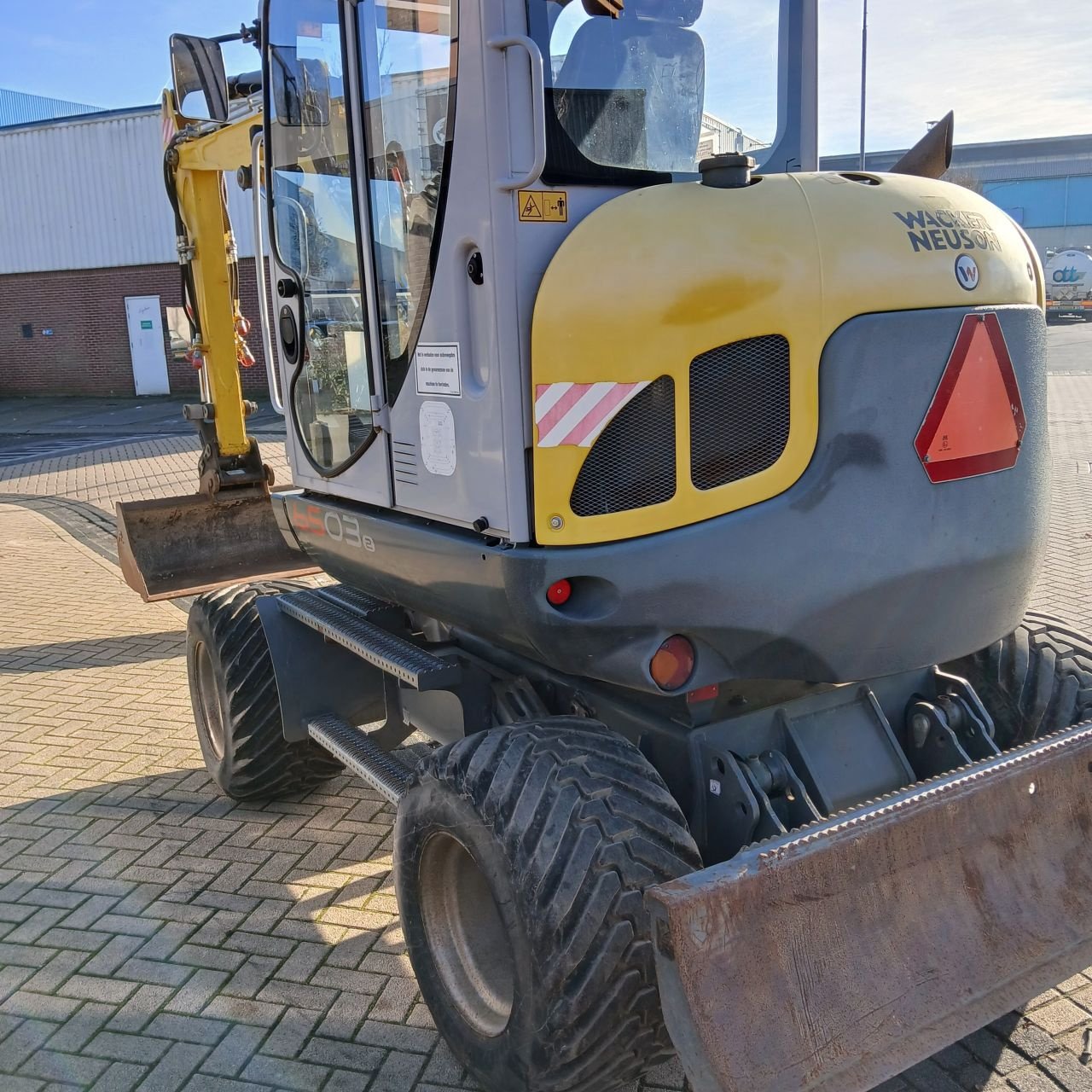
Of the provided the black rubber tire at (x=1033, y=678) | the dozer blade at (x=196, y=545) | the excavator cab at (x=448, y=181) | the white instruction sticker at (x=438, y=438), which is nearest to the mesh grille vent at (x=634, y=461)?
the excavator cab at (x=448, y=181)

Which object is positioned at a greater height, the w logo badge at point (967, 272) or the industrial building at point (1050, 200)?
the industrial building at point (1050, 200)

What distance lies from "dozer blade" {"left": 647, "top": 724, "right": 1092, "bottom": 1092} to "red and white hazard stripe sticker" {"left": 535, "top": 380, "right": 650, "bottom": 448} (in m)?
1.03

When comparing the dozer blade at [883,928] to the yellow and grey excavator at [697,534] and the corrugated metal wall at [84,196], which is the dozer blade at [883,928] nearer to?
the yellow and grey excavator at [697,534]

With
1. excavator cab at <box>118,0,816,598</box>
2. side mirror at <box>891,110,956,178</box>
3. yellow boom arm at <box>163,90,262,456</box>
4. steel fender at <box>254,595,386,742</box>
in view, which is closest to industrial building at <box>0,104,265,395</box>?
yellow boom arm at <box>163,90,262,456</box>

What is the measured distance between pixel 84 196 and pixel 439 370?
2605cm

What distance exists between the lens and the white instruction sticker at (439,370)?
9.55 feet

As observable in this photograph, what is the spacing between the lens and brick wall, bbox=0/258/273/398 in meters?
25.8

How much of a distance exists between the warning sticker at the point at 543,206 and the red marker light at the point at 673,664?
1085mm

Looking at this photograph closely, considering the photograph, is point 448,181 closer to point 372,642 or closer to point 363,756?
point 372,642

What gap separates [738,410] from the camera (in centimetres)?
266

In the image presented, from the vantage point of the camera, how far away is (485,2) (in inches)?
104

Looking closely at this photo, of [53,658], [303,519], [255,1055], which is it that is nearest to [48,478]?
[53,658]

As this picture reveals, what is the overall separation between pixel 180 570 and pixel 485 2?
507cm

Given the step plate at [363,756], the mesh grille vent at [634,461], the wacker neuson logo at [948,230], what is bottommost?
the step plate at [363,756]
